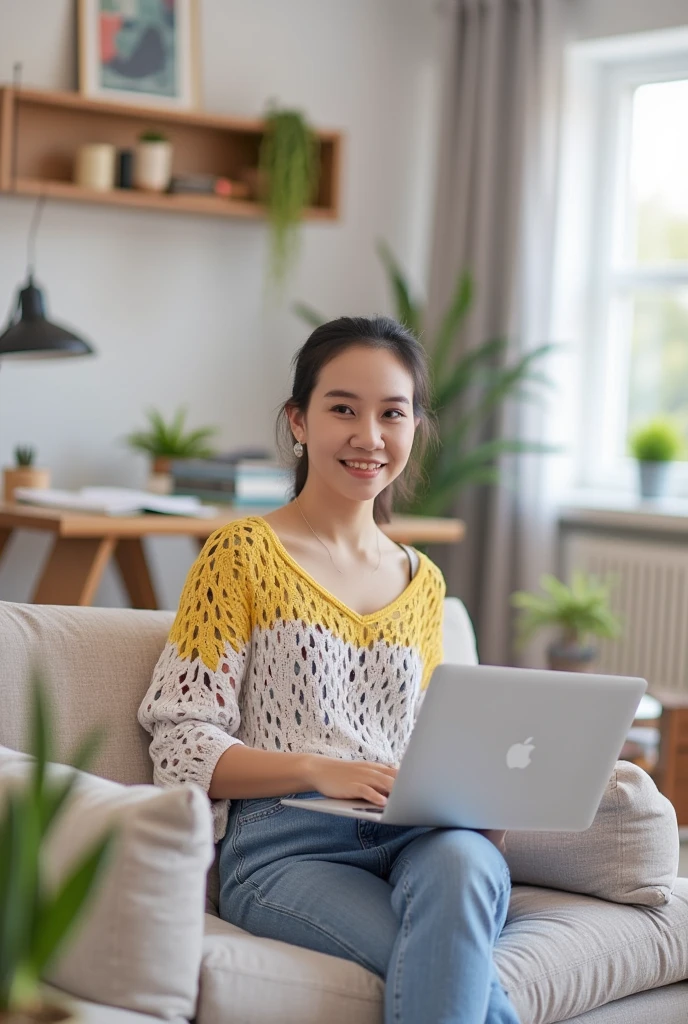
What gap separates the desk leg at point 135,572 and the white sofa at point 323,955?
1.76m

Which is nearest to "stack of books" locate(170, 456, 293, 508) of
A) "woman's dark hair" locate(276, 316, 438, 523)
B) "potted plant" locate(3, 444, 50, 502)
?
"potted plant" locate(3, 444, 50, 502)

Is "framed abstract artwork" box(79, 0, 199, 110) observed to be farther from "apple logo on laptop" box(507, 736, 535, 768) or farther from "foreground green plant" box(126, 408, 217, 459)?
"apple logo on laptop" box(507, 736, 535, 768)

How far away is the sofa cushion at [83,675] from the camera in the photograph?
176cm

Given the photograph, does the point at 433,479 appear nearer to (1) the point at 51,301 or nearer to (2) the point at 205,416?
(2) the point at 205,416

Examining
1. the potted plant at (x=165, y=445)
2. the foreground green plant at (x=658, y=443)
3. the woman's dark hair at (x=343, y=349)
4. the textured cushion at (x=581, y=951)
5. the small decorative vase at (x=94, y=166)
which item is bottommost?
the textured cushion at (x=581, y=951)

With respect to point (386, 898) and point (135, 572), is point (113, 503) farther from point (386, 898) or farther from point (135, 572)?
point (386, 898)

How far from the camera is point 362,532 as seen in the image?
1.99 meters

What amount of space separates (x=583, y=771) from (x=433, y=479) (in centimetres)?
258

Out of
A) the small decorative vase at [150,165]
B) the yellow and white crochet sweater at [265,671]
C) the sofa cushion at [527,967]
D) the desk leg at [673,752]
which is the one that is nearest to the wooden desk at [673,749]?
the desk leg at [673,752]

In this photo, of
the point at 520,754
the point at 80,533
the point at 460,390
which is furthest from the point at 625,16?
the point at 520,754

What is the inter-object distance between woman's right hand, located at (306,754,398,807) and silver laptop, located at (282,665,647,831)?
1cm

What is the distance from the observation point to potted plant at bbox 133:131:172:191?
12.5 feet

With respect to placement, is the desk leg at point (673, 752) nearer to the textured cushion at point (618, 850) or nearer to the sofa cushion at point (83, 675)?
the textured cushion at point (618, 850)

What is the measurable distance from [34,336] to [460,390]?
59.3 inches
